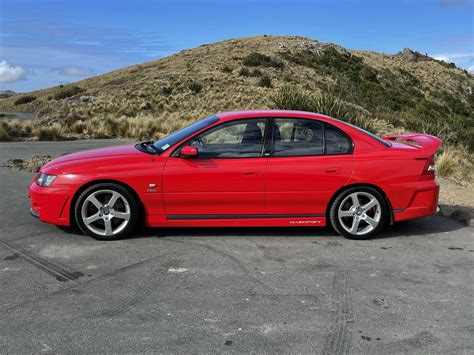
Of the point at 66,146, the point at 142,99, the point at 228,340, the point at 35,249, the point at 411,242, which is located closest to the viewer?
the point at 228,340

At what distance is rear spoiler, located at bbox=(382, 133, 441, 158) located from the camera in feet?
21.3

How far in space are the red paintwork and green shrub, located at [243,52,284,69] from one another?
46491 mm

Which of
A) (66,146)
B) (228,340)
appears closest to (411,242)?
(228,340)

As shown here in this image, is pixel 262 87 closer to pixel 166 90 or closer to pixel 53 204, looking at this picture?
pixel 166 90

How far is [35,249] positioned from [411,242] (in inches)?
172

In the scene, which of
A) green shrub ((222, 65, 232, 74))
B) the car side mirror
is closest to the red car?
the car side mirror

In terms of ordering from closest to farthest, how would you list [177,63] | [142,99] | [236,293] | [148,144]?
[236,293], [148,144], [142,99], [177,63]

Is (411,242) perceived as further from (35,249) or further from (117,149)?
(35,249)

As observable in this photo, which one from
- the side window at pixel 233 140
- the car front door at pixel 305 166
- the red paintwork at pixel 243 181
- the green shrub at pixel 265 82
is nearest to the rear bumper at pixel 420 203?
the red paintwork at pixel 243 181

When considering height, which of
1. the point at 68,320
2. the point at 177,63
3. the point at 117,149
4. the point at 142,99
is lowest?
the point at 68,320

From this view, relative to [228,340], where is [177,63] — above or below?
above

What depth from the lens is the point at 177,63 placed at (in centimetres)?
5847

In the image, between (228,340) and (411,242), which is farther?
(411,242)

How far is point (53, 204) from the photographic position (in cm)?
608
